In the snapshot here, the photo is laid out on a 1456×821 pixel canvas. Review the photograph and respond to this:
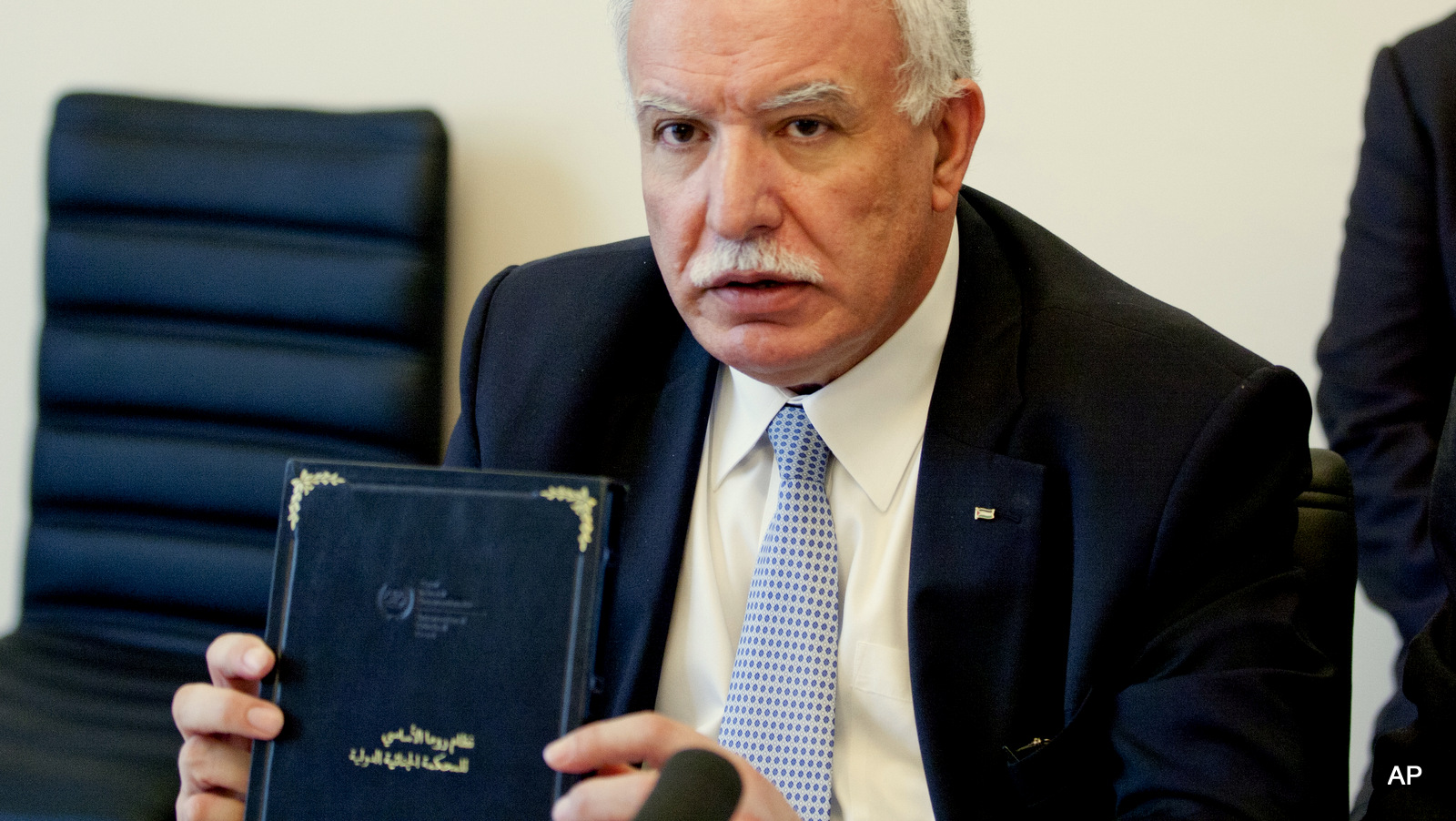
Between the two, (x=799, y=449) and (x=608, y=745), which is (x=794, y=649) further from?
(x=608, y=745)

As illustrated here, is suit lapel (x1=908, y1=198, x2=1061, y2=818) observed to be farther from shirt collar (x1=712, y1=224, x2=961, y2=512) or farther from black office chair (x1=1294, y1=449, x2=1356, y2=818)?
black office chair (x1=1294, y1=449, x2=1356, y2=818)

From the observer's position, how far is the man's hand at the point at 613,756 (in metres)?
0.89

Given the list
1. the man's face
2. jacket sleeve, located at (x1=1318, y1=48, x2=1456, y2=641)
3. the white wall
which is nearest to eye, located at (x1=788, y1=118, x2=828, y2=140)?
the man's face

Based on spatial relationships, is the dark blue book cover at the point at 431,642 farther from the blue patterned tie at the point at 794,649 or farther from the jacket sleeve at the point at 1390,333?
the jacket sleeve at the point at 1390,333

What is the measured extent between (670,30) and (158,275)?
4.50 feet

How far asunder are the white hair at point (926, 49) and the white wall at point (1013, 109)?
0.84 meters

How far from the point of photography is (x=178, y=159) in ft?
7.36

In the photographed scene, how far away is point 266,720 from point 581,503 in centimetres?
28

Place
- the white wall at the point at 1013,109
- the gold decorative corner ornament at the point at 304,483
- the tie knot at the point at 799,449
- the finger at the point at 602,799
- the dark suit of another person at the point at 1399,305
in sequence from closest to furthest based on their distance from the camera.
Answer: the finger at the point at 602,799, the gold decorative corner ornament at the point at 304,483, the tie knot at the point at 799,449, the dark suit of another person at the point at 1399,305, the white wall at the point at 1013,109

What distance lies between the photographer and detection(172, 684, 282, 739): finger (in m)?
0.97

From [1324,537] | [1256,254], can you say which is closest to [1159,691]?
[1324,537]

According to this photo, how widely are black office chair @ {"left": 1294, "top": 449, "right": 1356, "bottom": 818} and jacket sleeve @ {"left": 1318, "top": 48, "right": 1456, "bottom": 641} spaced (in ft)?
2.11

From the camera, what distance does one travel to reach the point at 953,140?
1408 mm

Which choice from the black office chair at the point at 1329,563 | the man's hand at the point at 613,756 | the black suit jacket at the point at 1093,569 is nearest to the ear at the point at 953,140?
the black suit jacket at the point at 1093,569
